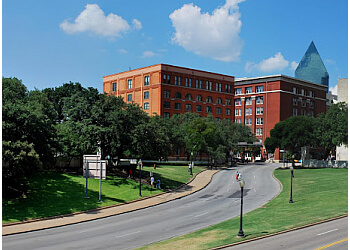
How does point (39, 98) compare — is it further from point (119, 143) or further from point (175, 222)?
point (175, 222)

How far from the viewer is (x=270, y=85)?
441 feet

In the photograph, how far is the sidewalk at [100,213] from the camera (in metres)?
31.8

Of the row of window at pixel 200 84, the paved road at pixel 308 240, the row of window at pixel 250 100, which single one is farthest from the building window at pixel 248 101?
the paved road at pixel 308 240

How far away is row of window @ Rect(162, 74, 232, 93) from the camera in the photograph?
4317 inches

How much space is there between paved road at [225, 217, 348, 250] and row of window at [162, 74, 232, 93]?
279 feet

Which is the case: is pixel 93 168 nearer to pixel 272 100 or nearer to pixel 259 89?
pixel 272 100

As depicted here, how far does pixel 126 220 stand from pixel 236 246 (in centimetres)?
1497

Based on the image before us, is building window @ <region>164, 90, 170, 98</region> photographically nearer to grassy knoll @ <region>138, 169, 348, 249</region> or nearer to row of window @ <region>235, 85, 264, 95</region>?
row of window @ <region>235, 85, 264, 95</region>

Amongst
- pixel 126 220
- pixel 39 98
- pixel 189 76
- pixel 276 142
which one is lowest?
pixel 126 220

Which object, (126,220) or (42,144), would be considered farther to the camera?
(42,144)

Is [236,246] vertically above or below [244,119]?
below

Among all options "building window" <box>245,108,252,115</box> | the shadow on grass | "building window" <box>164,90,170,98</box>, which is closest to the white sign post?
the shadow on grass

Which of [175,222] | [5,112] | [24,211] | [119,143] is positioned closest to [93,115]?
[119,143]

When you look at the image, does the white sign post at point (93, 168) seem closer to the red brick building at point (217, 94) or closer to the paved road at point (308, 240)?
the paved road at point (308, 240)
